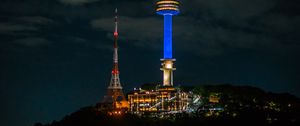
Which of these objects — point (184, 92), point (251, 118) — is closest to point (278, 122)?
point (251, 118)

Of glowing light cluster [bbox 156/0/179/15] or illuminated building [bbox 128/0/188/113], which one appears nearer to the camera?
illuminated building [bbox 128/0/188/113]

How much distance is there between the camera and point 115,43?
11819cm

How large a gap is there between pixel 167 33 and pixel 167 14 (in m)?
3.32

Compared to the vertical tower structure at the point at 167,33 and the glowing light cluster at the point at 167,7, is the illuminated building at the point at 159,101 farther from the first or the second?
the glowing light cluster at the point at 167,7

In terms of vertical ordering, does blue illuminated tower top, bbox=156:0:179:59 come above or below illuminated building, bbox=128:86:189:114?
above

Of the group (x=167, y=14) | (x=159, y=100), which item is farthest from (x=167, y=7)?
(x=159, y=100)

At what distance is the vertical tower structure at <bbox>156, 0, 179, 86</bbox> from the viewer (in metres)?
128

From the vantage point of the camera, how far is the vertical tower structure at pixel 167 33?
420ft

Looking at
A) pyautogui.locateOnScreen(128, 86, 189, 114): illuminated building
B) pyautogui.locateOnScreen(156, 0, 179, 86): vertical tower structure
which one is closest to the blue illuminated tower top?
pyautogui.locateOnScreen(156, 0, 179, 86): vertical tower structure

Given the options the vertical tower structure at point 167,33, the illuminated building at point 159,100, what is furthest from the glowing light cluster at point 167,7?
the illuminated building at point 159,100

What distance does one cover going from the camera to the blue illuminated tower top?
129750 mm

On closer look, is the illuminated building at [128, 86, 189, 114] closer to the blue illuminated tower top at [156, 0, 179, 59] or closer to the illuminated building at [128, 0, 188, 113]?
the illuminated building at [128, 0, 188, 113]

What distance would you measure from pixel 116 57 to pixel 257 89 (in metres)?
23.6

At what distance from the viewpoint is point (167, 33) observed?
430ft
